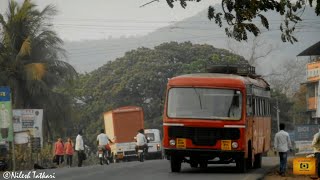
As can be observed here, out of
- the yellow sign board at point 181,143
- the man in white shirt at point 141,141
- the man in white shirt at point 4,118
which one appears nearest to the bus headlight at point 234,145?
the yellow sign board at point 181,143

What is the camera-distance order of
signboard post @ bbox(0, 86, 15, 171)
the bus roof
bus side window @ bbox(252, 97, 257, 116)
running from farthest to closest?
1. signboard post @ bbox(0, 86, 15, 171)
2. bus side window @ bbox(252, 97, 257, 116)
3. the bus roof

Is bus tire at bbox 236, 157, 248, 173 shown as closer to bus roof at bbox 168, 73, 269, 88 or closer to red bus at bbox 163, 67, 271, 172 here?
red bus at bbox 163, 67, 271, 172

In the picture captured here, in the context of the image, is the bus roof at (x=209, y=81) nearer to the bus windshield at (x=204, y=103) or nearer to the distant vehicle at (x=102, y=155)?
the bus windshield at (x=204, y=103)

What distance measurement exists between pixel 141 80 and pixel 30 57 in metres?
26.6

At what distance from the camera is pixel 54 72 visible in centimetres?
4862

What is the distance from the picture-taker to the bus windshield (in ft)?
73.0

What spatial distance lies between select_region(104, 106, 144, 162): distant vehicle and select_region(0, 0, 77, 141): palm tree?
4.60 meters

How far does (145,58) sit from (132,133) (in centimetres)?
3002

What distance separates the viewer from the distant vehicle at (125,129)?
46.3m

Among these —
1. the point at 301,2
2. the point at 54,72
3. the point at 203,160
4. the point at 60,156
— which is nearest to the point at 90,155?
the point at 54,72

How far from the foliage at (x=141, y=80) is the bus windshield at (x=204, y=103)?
4638 cm

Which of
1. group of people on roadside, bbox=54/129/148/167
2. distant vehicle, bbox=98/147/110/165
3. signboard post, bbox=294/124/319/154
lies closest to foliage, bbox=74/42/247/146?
signboard post, bbox=294/124/319/154

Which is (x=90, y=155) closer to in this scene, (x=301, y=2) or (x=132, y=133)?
(x=132, y=133)

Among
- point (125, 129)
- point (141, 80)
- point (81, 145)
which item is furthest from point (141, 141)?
point (141, 80)
